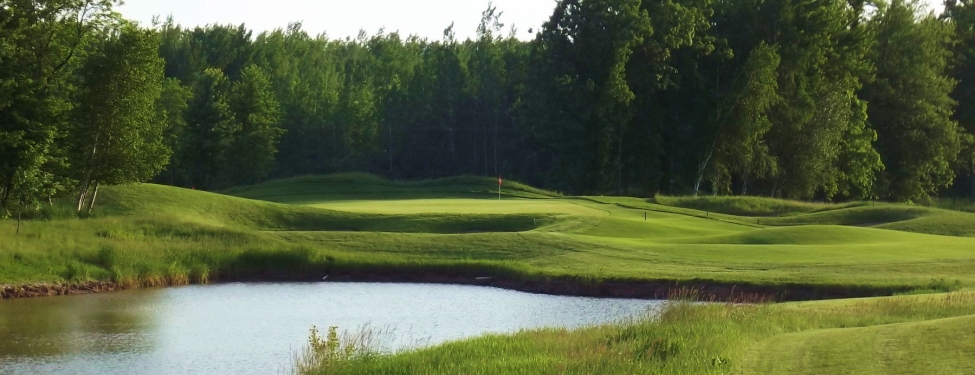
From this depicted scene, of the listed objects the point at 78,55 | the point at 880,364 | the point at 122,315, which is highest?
the point at 78,55

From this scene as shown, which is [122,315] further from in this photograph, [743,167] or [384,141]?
[384,141]

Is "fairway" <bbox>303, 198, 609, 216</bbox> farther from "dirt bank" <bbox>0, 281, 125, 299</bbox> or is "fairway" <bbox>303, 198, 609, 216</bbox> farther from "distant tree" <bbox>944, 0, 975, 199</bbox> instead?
"distant tree" <bbox>944, 0, 975, 199</bbox>

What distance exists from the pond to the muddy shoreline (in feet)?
2.51

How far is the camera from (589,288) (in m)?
30.3

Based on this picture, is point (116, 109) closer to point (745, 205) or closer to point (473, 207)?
point (473, 207)

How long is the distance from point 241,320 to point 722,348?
13955mm

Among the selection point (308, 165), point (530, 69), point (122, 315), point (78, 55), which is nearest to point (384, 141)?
A: point (308, 165)

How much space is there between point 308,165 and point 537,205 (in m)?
44.8

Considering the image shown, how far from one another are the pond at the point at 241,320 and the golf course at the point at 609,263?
1.65m

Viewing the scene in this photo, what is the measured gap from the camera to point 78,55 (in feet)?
142

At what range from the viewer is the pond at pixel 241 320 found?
20.2 m

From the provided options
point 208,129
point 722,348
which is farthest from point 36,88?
point 208,129

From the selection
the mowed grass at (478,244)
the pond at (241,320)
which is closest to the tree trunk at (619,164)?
the mowed grass at (478,244)

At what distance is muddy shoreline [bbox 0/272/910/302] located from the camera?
27.5m
